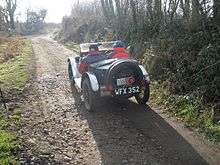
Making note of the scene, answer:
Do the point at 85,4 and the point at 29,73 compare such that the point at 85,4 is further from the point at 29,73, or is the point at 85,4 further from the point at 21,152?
the point at 21,152

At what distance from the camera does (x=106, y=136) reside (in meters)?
6.21

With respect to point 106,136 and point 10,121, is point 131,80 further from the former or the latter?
point 10,121

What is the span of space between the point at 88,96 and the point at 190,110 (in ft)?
8.17

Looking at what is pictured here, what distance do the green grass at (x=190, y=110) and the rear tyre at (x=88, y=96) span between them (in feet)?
5.67

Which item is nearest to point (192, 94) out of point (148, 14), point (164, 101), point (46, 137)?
point (164, 101)

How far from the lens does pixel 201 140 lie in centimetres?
590

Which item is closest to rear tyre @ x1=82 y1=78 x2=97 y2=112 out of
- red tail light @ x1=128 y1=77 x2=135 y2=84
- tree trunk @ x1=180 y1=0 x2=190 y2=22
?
red tail light @ x1=128 y1=77 x2=135 y2=84

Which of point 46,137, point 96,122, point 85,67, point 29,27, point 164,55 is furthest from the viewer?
point 29,27

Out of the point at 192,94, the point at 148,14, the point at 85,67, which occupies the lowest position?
the point at 192,94

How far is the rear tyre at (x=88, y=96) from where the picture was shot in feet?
24.9

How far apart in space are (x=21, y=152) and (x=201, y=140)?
10.8 ft

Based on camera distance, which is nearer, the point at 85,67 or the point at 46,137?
the point at 46,137

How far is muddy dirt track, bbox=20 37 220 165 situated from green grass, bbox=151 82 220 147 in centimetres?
25

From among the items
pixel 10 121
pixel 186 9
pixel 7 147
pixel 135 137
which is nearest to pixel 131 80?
pixel 135 137
